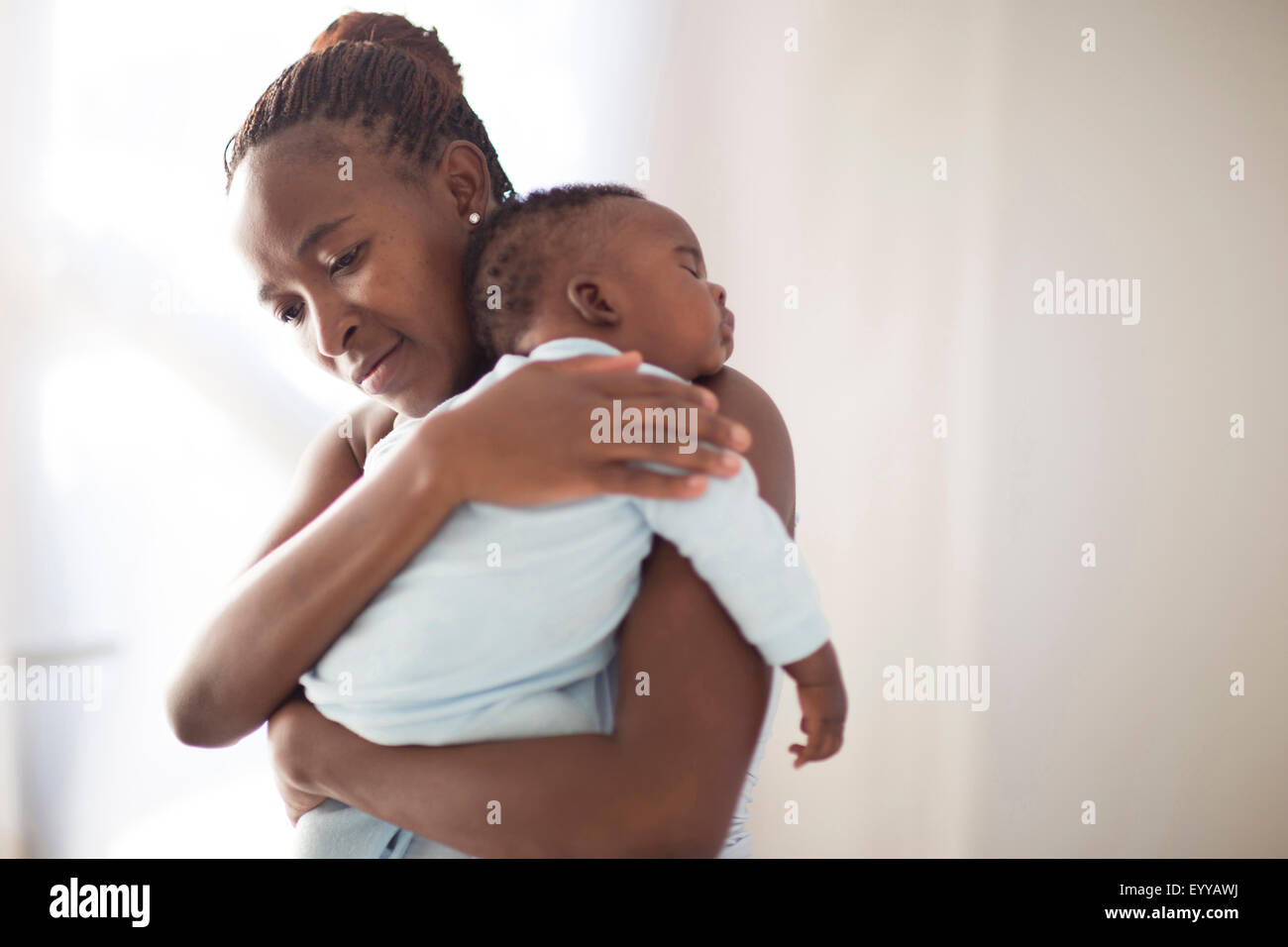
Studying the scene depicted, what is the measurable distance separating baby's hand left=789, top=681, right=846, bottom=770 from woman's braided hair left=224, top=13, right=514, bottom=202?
1.91ft

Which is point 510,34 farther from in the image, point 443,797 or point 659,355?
point 443,797

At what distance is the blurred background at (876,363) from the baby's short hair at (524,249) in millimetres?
991

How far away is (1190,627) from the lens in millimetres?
1659

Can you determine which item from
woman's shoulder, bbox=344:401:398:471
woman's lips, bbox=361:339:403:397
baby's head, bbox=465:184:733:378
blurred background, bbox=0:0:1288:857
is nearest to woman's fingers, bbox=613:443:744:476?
baby's head, bbox=465:184:733:378

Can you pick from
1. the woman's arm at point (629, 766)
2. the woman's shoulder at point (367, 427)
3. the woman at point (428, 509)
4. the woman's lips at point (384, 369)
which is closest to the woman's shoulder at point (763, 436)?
the woman at point (428, 509)

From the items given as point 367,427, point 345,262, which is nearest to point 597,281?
point 345,262

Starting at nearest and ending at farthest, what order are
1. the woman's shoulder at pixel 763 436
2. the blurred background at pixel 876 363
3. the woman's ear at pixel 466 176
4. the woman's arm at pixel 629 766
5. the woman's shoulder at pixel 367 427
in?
the woman's arm at pixel 629 766
the woman's shoulder at pixel 763 436
the woman's ear at pixel 466 176
the woman's shoulder at pixel 367 427
the blurred background at pixel 876 363

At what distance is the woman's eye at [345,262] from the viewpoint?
0.77 meters

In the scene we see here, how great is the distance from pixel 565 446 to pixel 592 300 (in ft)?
0.61

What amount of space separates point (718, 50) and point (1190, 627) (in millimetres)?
1426

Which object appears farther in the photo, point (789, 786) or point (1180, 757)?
point (789, 786)

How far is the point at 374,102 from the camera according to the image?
2.66 ft

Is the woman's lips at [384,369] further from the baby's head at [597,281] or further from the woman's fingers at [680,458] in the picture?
the woman's fingers at [680,458]
